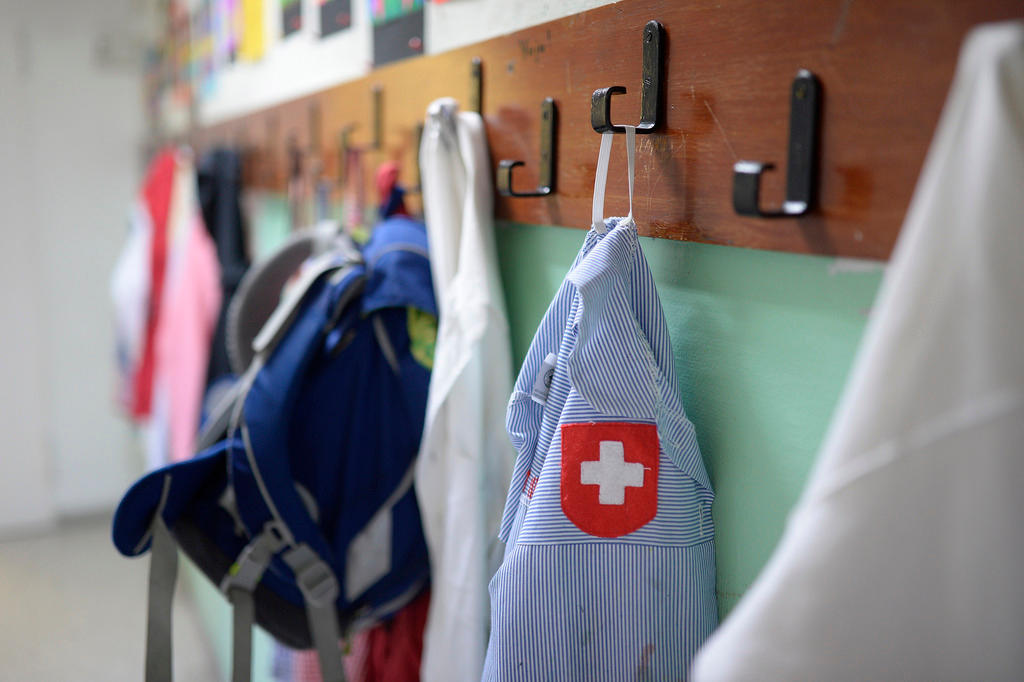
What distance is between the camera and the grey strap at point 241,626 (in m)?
1.00

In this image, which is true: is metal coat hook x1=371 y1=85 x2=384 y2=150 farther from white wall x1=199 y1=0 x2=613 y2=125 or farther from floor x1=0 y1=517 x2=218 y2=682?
floor x1=0 y1=517 x2=218 y2=682

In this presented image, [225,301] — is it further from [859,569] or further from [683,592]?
[859,569]

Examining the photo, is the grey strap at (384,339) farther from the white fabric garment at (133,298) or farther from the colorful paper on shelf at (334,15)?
the white fabric garment at (133,298)

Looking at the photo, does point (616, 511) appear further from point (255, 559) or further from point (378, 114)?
point (378, 114)

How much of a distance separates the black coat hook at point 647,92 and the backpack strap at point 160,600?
2.17 ft

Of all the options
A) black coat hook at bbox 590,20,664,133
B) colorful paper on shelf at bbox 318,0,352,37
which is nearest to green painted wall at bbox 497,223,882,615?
black coat hook at bbox 590,20,664,133

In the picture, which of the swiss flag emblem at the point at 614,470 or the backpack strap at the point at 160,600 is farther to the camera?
the backpack strap at the point at 160,600

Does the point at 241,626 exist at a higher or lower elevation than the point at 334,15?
lower

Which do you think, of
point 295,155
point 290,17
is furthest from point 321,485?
point 290,17

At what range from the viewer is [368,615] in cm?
105

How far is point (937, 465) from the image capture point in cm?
41

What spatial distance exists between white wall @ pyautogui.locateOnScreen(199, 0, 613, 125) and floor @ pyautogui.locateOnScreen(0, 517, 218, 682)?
1.44 metres

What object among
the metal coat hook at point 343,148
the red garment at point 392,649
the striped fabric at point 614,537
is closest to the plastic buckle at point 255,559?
the red garment at point 392,649

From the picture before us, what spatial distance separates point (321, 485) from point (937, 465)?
A: 75 cm
